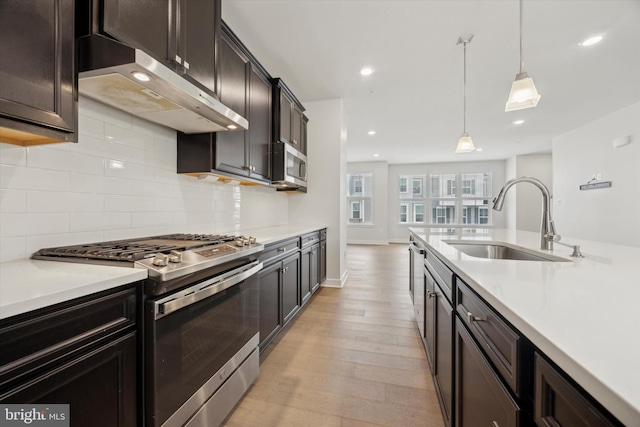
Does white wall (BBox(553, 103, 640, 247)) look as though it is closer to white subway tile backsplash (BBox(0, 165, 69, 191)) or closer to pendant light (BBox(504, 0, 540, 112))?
pendant light (BBox(504, 0, 540, 112))

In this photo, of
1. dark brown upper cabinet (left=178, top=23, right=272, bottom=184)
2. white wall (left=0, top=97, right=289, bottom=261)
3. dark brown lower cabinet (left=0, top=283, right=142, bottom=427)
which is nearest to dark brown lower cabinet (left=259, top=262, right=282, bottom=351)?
white wall (left=0, top=97, right=289, bottom=261)

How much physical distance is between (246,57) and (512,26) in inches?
91.4

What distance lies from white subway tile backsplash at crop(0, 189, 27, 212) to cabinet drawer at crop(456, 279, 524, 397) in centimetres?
188

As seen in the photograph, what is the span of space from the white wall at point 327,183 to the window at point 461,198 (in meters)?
6.29

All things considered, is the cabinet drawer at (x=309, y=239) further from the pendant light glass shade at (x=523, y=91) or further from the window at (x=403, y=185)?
the window at (x=403, y=185)

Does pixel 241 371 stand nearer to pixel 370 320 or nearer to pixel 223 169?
pixel 223 169

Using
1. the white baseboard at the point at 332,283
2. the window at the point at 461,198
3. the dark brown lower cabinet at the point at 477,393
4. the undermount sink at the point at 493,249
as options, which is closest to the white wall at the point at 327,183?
the white baseboard at the point at 332,283

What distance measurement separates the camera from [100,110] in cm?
147

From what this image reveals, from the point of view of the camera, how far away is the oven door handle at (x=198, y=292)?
1.03 metres

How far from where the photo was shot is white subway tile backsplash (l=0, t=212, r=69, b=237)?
1.11 m

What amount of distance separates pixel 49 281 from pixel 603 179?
692cm

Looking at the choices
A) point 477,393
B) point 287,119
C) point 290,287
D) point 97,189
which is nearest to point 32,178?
point 97,189

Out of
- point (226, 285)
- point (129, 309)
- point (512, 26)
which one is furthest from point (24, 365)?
point (512, 26)

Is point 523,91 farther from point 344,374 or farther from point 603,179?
point 603,179
